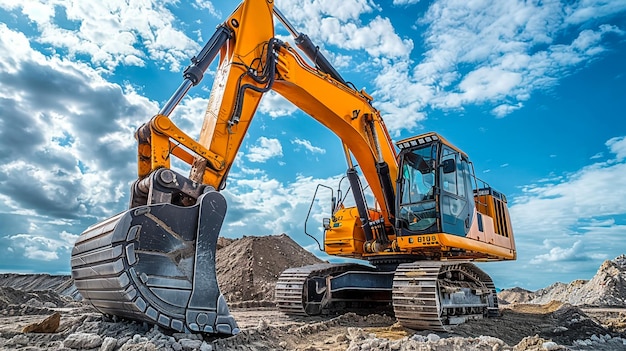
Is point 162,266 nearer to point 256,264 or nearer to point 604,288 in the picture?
point 256,264

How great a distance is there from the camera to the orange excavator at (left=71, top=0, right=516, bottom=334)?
4559 mm

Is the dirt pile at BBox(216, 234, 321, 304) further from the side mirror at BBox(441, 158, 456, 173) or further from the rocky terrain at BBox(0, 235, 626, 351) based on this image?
the side mirror at BBox(441, 158, 456, 173)

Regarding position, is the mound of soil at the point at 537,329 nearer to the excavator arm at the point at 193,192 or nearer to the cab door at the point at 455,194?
the cab door at the point at 455,194

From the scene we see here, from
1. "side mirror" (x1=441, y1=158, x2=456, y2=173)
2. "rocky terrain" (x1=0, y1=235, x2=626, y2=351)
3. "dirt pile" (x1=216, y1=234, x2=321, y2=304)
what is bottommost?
"rocky terrain" (x1=0, y1=235, x2=626, y2=351)

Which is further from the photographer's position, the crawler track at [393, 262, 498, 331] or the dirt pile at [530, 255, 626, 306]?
the dirt pile at [530, 255, 626, 306]

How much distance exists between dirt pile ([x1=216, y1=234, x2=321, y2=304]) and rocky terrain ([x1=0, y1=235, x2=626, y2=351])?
3cm

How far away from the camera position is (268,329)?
5520mm

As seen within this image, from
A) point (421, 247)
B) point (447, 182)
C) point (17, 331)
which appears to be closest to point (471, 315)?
point (421, 247)

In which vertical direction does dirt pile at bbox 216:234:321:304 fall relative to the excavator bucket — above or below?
above

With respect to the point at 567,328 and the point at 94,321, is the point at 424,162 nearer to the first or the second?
the point at 567,328

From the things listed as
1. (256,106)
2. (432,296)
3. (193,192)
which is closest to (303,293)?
(432,296)

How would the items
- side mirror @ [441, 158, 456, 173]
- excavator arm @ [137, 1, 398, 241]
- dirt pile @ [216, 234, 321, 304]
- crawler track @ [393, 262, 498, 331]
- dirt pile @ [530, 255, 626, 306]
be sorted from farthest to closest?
dirt pile @ [530, 255, 626, 306] < dirt pile @ [216, 234, 321, 304] < side mirror @ [441, 158, 456, 173] < crawler track @ [393, 262, 498, 331] < excavator arm @ [137, 1, 398, 241]

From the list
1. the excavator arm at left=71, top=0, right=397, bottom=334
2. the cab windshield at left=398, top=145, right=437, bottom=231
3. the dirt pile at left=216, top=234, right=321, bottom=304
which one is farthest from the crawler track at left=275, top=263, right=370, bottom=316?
the dirt pile at left=216, top=234, right=321, bottom=304

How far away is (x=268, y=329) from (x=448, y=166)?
403 cm
